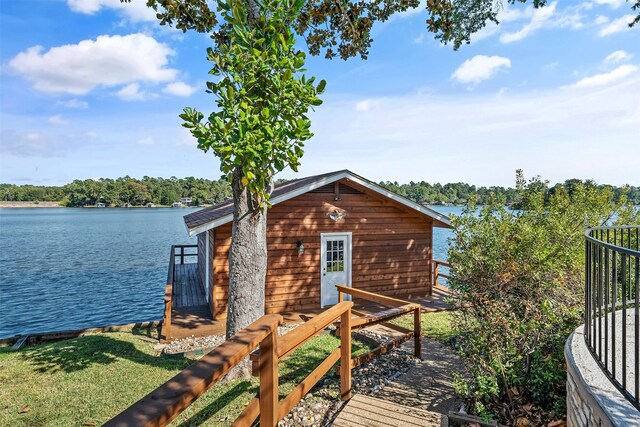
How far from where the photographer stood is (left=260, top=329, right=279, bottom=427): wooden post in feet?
8.06

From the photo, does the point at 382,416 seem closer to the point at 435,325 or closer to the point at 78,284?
the point at 435,325

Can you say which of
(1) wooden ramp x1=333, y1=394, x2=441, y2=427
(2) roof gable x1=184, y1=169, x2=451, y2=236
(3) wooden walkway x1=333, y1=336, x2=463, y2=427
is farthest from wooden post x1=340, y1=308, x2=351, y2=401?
(2) roof gable x1=184, y1=169, x2=451, y2=236

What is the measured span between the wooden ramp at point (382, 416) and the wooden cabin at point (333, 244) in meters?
5.65

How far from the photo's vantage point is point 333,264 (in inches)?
396

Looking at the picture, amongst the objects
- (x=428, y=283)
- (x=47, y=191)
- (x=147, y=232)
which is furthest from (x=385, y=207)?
(x=47, y=191)

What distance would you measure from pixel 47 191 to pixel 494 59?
125741 mm

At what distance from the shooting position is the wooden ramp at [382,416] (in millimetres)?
3387

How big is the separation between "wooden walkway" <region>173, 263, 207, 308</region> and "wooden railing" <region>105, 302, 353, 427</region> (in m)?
7.48

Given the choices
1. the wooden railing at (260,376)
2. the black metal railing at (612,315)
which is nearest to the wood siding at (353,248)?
the wooden railing at (260,376)

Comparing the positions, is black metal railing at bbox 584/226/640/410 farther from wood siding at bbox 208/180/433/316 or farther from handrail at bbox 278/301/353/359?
wood siding at bbox 208/180/433/316

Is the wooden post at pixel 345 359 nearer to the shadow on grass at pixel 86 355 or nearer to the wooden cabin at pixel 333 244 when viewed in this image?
the shadow on grass at pixel 86 355

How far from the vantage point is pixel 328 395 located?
4496 mm

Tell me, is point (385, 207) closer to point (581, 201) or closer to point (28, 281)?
point (581, 201)

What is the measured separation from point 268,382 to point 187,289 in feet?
35.3
